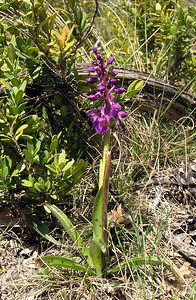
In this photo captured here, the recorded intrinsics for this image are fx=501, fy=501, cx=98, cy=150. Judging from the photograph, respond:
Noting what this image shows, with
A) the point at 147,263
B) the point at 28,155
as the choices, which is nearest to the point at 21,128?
the point at 28,155

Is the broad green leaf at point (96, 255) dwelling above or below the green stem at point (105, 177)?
below

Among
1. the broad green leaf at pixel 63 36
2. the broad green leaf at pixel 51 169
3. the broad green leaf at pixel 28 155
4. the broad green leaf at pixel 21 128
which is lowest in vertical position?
the broad green leaf at pixel 51 169

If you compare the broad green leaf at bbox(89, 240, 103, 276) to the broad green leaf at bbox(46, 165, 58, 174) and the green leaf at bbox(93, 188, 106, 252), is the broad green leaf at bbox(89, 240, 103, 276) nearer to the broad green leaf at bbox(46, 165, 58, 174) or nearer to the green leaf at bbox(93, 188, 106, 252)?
the green leaf at bbox(93, 188, 106, 252)

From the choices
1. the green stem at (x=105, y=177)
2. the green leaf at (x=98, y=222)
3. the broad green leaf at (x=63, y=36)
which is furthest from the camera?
the broad green leaf at (x=63, y=36)

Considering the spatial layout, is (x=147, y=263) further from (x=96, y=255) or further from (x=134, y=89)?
(x=134, y=89)

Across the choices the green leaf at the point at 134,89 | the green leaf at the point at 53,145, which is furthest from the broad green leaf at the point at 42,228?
the green leaf at the point at 134,89

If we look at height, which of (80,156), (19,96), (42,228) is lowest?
(42,228)

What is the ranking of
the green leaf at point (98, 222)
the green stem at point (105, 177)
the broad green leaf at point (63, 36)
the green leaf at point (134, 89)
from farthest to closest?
the green leaf at point (134, 89), the broad green leaf at point (63, 36), the green leaf at point (98, 222), the green stem at point (105, 177)

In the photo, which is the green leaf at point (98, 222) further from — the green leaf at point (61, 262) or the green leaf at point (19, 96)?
the green leaf at point (19, 96)

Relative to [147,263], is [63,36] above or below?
above

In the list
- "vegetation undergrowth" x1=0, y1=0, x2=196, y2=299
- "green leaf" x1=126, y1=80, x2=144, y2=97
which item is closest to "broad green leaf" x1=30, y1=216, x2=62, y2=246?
"vegetation undergrowth" x1=0, y1=0, x2=196, y2=299
